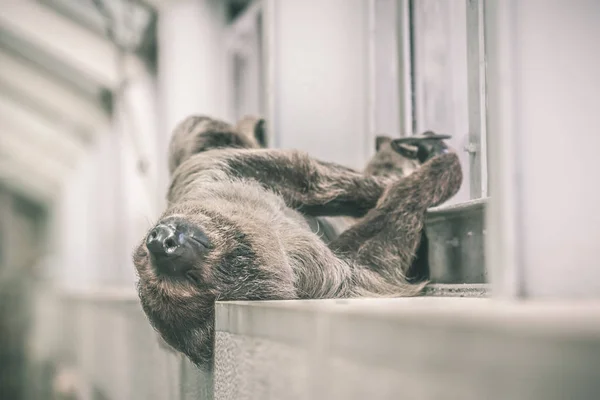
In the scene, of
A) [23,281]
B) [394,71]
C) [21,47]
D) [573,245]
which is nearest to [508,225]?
[573,245]

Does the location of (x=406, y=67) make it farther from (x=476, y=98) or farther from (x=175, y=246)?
(x=175, y=246)

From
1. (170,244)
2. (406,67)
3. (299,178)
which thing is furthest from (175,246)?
(406,67)

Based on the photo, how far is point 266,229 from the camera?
9.41ft

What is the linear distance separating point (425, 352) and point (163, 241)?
153 centimetres

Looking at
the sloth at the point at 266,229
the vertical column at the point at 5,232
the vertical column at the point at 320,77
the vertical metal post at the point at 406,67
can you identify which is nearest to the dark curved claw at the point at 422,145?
the sloth at the point at 266,229

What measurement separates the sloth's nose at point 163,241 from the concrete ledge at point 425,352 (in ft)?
2.33

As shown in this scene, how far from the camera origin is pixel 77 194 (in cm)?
1206

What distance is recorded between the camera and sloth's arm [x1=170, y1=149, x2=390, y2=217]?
134 inches

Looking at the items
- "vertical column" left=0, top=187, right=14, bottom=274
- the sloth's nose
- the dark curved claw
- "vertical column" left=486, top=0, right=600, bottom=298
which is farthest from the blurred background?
"vertical column" left=0, top=187, right=14, bottom=274

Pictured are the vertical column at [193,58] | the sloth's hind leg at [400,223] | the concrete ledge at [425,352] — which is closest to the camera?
the concrete ledge at [425,352]

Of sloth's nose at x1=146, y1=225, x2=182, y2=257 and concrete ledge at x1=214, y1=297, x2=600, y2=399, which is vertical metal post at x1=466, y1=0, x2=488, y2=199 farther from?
concrete ledge at x1=214, y1=297, x2=600, y2=399

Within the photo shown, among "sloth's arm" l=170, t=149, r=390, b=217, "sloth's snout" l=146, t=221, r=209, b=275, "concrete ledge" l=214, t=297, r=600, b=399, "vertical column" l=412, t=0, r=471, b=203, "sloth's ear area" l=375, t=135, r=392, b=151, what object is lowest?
"concrete ledge" l=214, t=297, r=600, b=399

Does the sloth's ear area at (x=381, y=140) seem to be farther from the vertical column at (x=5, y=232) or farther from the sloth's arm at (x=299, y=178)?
the vertical column at (x=5, y=232)

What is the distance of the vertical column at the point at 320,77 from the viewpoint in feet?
13.1
